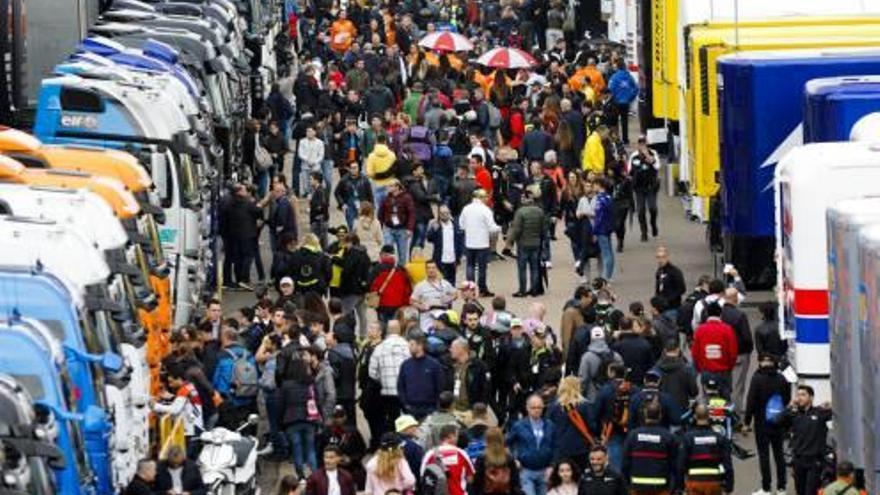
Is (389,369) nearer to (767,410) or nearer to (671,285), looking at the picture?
(767,410)

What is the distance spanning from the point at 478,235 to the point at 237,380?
8808 mm

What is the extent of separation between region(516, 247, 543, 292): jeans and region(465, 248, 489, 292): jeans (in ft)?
1.17

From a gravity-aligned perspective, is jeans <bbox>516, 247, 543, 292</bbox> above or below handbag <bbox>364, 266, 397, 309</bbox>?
below

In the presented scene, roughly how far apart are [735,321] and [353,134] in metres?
15.5

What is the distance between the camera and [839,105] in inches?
1332

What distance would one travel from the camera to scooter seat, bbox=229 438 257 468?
102ft

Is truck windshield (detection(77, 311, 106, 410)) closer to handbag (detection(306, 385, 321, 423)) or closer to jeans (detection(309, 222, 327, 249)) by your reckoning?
handbag (detection(306, 385, 321, 423))

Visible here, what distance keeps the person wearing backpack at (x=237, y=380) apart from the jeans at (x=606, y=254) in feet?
30.7

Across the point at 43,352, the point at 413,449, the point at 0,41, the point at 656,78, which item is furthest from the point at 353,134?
the point at 43,352

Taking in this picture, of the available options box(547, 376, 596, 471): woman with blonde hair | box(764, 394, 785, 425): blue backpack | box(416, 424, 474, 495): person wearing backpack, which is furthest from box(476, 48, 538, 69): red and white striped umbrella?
box(416, 424, 474, 495): person wearing backpack

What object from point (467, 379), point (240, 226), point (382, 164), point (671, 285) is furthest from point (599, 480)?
point (382, 164)

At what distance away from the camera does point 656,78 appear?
50.3 metres

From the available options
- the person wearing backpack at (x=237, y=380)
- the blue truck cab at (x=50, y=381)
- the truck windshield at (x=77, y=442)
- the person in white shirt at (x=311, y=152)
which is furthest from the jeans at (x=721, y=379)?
the person in white shirt at (x=311, y=152)

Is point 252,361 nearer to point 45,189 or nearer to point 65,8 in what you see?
point 45,189
